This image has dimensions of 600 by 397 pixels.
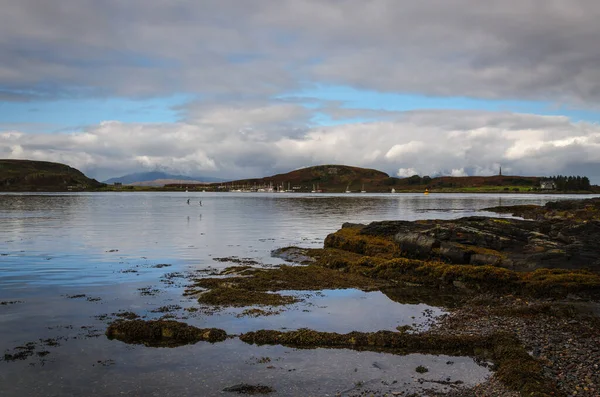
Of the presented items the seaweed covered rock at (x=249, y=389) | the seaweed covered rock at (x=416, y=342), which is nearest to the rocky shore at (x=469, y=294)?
the seaweed covered rock at (x=416, y=342)

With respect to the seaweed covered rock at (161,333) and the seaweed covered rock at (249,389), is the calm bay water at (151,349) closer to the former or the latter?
the seaweed covered rock at (249,389)

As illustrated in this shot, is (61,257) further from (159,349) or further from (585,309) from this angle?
(585,309)

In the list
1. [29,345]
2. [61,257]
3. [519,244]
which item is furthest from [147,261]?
[519,244]

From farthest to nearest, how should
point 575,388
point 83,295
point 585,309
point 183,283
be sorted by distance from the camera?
point 183,283, point 83,295, point 585,309, point 575,388

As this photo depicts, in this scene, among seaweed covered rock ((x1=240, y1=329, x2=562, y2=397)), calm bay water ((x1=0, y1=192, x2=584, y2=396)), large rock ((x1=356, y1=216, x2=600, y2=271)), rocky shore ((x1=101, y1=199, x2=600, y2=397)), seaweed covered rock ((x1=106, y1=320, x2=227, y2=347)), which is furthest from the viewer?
large rock ((x1=356, y1=216, x2=600, y2=271))

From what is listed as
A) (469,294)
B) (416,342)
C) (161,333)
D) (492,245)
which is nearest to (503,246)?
(492,245)

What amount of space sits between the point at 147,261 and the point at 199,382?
69.1ft

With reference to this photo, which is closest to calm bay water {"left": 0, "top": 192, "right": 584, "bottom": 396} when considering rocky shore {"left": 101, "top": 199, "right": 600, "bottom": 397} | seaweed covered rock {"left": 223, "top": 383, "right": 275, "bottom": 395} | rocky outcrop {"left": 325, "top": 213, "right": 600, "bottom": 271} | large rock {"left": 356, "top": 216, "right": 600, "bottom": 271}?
seaweed covered rock {"left": 223, "top": 383, "right": 275, "bottom": 395}

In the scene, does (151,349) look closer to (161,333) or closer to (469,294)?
(161,333)

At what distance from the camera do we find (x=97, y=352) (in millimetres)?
13789

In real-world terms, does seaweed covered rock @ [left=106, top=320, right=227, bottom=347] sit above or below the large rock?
below

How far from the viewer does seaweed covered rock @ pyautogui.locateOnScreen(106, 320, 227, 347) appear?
48.7ft

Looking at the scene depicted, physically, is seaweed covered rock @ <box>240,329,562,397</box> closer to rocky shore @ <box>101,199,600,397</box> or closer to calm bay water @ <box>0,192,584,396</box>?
rocky shore @ <box>101,199,600,397</box>

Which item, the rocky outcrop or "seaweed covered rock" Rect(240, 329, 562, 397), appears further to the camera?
the rocky outcrop
